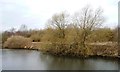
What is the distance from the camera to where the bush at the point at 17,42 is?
74.2 feet

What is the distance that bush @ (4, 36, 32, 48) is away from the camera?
2262 centimetres

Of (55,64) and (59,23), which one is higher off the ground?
(59,23)

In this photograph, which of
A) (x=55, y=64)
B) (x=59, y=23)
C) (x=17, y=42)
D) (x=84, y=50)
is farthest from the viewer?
(x=17, y=42)

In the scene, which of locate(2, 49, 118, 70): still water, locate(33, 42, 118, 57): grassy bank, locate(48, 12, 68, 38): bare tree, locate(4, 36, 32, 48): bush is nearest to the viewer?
locate(2, 49, 118, 70): still water

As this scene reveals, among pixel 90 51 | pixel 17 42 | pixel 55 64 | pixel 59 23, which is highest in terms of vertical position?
pixel 59 23

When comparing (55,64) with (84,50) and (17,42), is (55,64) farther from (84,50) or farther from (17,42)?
(17,42)

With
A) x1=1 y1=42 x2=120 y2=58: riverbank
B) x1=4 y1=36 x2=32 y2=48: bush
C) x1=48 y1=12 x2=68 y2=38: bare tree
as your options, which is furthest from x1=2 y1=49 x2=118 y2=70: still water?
x1=4 y1=36 x2=32 y2=48: bush

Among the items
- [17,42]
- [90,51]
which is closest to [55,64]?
[90,51]

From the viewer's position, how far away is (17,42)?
23000 mm

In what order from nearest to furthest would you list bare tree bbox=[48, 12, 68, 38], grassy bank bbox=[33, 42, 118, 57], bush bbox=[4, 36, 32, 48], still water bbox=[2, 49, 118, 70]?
still water bbox=[2, 49, 118, 70] → grassy bank bbox=[33, 42, 118, 57] → bare tree bbox=[48, 12, 68, 38] → bush bbox=[4, 36, 32, 48]

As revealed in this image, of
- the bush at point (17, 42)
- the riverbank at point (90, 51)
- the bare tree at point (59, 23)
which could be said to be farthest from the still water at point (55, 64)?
the bush at point (17, 42)

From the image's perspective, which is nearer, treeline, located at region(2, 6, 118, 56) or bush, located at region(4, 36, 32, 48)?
treeline, located at region(2, 6, 118, 56)

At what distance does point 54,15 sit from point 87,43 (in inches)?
146

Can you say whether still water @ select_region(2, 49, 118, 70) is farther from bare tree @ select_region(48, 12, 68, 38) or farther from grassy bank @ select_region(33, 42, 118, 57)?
bare tree @ select_region(48, 12, 68, 38)
